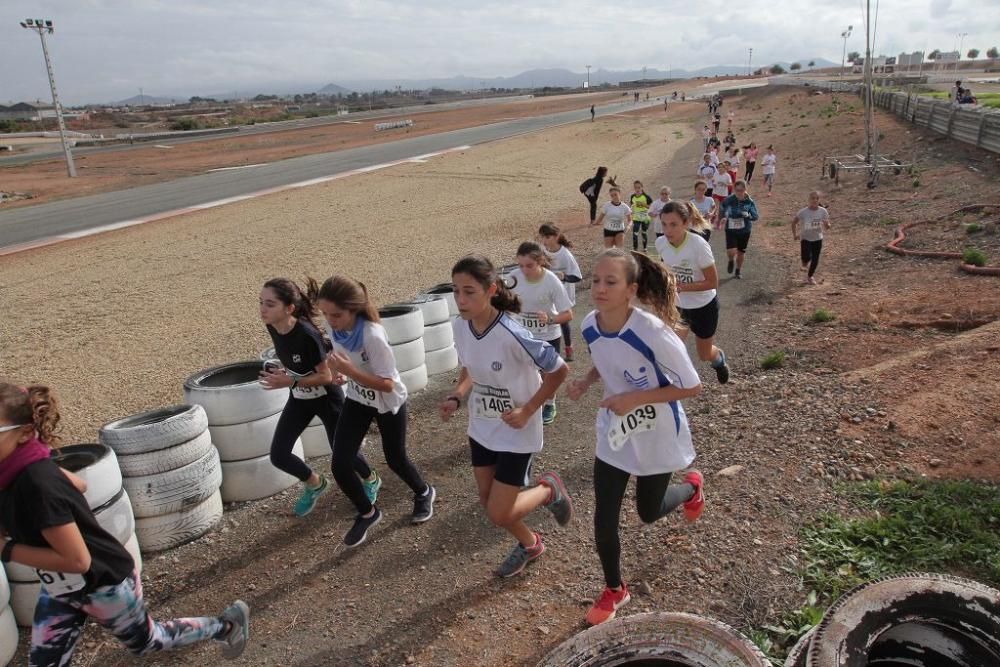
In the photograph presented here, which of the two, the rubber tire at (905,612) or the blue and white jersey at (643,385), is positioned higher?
the blue and white jersey at (643,385)

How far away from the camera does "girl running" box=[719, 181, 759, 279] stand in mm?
12211

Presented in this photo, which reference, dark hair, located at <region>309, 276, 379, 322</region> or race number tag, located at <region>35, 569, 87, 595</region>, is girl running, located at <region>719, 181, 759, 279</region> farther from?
race number tag, located at <region>35, 569, 87, 595</region>

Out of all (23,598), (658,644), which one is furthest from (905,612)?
(23,598)

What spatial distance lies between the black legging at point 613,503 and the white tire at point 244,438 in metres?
2.96

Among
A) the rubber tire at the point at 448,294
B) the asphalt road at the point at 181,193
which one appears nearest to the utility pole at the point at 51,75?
the asphalt road at the point at 181,193

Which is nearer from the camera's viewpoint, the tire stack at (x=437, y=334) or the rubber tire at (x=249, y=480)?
the rubber tire at (x=249, y=480)

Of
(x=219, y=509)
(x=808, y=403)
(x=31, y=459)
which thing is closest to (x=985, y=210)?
(x=808, y=403)

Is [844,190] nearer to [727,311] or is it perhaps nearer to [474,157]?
[727,311]

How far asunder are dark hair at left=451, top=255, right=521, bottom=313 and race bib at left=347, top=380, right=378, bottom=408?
1.18 metres

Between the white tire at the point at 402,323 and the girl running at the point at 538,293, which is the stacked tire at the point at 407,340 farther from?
the girl running at the point at 538,293

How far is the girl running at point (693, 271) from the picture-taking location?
6.67 m

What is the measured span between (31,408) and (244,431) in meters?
2.58

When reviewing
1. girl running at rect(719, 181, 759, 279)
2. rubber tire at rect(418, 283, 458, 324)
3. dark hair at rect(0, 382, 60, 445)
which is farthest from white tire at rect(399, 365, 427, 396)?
girl running at rect(719, 181, 759, 279)

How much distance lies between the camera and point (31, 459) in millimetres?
2951
